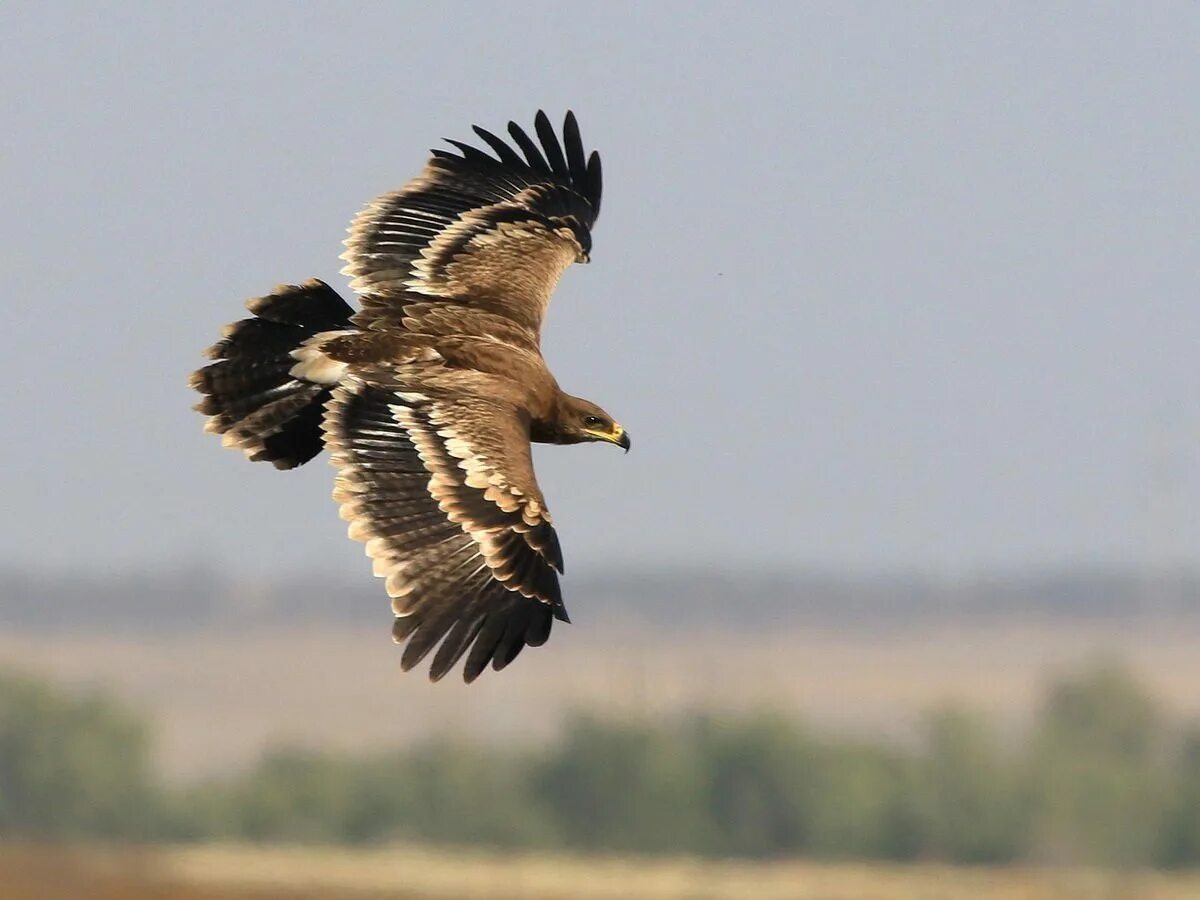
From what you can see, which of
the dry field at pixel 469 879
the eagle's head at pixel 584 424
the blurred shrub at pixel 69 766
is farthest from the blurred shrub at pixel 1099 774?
the eagle's head at pixel 584 424

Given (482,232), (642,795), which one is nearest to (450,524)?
(482,232)

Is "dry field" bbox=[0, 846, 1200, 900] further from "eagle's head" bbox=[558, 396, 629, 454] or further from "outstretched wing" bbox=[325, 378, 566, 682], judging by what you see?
"outstretched wing" bbox=[325, 378, 566, 682]

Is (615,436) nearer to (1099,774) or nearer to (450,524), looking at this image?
(450,524)

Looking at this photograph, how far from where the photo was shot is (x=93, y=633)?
85.4 meters

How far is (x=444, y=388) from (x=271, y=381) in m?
1.25

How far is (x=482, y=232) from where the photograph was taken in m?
13.3

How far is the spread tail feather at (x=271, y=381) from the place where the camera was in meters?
12.2

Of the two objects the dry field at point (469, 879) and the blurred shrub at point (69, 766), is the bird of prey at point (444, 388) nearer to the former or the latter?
the dry field at point (469, 879)

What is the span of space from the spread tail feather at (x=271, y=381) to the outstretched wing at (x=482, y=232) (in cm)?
29

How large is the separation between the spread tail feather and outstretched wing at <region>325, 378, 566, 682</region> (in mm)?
959

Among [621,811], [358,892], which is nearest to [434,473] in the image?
[358,892]

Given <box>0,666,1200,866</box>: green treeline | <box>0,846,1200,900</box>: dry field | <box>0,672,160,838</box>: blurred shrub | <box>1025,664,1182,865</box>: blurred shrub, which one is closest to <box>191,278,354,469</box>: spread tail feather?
<box>0,846,1200,900</box>: dry field

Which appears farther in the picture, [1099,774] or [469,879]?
[1099,774]

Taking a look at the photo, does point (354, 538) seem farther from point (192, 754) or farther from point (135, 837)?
point (192, 754)
